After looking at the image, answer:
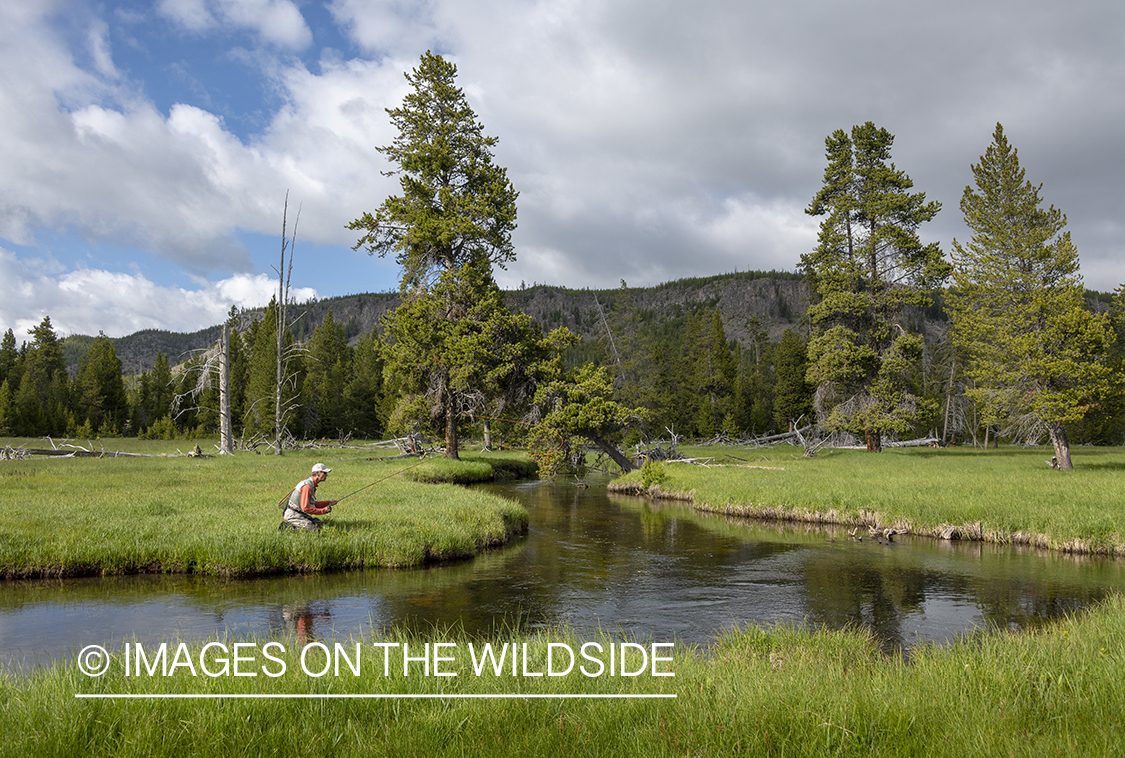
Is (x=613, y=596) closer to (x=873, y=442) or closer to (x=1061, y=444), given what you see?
(x=1061, y=444)

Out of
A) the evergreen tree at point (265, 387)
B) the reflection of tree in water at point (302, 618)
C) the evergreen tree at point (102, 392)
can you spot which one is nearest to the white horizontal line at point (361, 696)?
the reflection of tree in water at point (302, 618)

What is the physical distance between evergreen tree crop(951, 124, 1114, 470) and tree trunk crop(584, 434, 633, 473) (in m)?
16.9

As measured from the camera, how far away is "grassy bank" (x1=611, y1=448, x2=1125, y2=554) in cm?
1708

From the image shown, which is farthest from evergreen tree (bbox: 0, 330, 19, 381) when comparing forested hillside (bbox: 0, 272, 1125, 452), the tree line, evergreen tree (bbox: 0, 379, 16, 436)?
the tree line

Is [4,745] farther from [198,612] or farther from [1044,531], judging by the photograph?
[1044,531]

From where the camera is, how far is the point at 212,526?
14.7 m

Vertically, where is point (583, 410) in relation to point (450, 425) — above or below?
above

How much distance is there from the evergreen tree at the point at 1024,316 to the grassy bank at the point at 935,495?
3.04 metres

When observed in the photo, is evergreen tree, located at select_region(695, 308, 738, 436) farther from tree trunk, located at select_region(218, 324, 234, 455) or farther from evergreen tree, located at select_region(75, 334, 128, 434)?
evergreen tree, located at select_region(75, 334, 128, 434)

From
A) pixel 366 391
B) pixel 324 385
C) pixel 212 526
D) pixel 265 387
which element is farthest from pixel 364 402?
pixel 212 526

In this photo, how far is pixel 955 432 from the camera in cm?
6128

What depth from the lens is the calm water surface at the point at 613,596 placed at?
1011cm

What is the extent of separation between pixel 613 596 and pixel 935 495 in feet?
45.8

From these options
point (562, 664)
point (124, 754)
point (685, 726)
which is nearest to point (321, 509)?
point (562, 664)
